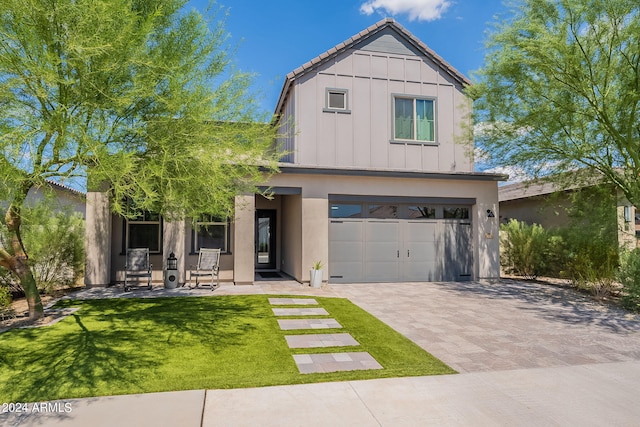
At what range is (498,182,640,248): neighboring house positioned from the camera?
10.4m

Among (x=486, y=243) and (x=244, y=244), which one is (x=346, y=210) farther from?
(x=486, y=243)

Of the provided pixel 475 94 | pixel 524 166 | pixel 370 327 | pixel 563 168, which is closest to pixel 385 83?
pixel 475 94

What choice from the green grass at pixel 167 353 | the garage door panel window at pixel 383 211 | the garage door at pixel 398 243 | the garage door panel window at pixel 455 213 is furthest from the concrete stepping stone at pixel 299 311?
the garage door panel window at pixel 455 213

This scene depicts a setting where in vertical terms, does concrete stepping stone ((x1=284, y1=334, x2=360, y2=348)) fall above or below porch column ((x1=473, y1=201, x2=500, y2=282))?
below

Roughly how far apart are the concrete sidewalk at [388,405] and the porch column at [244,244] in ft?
22.9

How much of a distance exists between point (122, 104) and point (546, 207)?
41.8 feet

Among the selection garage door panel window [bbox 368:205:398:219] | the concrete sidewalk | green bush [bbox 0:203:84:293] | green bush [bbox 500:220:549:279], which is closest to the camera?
the concrete sidewalk

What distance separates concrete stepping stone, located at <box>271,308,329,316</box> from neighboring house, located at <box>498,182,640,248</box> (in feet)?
25.6

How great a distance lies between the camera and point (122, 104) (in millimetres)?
4992

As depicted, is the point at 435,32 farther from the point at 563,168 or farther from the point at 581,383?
the point at 581,383

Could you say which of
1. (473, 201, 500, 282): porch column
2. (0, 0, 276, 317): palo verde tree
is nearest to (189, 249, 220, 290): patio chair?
(0, 0, 276, 317): palo verde tree

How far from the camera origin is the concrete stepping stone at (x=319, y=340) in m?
5.52

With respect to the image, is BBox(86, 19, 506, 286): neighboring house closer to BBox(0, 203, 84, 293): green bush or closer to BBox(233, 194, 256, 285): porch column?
BBox(233, 194, 256, 285): porch column

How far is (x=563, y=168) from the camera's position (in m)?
10.4
